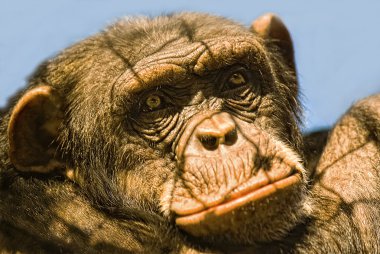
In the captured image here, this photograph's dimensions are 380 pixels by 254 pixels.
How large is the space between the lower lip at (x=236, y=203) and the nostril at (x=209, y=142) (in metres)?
0.46

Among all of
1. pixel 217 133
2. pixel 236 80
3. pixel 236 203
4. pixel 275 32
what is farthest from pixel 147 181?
pixel 275 32

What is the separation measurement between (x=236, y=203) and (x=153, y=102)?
1.29 metres

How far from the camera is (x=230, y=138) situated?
16.8 feet

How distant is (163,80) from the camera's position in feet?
18.5

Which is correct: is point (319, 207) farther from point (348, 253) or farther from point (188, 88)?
point (188, 88)

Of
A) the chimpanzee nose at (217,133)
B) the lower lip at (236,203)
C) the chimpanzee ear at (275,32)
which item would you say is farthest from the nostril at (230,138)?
the chimpanzee ear at (275,32)

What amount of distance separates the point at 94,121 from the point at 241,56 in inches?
53.5

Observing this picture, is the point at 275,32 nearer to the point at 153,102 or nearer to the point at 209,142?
the point at 153,102

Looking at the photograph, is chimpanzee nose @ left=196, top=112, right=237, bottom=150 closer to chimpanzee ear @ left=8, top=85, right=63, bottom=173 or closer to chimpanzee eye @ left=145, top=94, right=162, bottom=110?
chimpanzee eye @ left=145, top=94, right=162, bottom=110

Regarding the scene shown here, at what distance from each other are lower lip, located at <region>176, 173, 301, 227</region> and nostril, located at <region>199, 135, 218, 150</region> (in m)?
0.46

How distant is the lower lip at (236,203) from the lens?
4.86 metres

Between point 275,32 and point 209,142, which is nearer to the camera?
point 209,142

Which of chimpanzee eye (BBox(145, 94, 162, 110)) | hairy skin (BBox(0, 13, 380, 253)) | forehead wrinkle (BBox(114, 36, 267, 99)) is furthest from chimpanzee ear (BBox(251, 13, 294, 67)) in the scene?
chimpanzee eye (BBox(145, 94, 162, 110))

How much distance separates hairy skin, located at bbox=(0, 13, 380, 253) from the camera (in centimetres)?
508
